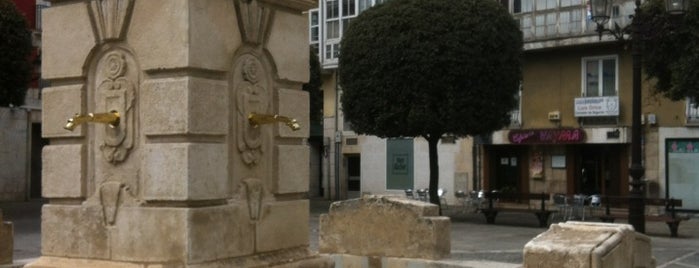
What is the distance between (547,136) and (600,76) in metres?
2.92

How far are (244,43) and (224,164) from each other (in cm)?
83

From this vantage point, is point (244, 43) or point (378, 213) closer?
point (244, 43)

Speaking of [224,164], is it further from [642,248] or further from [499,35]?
[499,35]

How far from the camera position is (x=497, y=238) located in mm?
19719

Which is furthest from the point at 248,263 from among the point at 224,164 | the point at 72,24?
the point at 72,24

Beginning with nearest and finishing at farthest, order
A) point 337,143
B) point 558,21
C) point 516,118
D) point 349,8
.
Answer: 1. point 558,21
2. point 516,118
3. point 349,8
4. point 337,143

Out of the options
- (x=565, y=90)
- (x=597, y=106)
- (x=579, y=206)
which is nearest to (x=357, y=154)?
(x=565, y=90)

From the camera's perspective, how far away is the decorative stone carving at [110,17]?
17.1ft

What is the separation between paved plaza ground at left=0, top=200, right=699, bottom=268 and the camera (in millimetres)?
15212

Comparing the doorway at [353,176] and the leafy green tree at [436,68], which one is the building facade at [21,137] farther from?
the leafy green tree at [436,68]

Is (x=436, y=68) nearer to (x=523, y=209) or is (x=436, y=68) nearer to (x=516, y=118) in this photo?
(x=523, y=209)

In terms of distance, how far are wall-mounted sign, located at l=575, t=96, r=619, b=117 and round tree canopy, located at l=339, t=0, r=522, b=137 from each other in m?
6.24

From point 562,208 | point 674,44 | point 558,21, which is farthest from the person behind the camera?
point 558,21

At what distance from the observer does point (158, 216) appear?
5.00 meters
